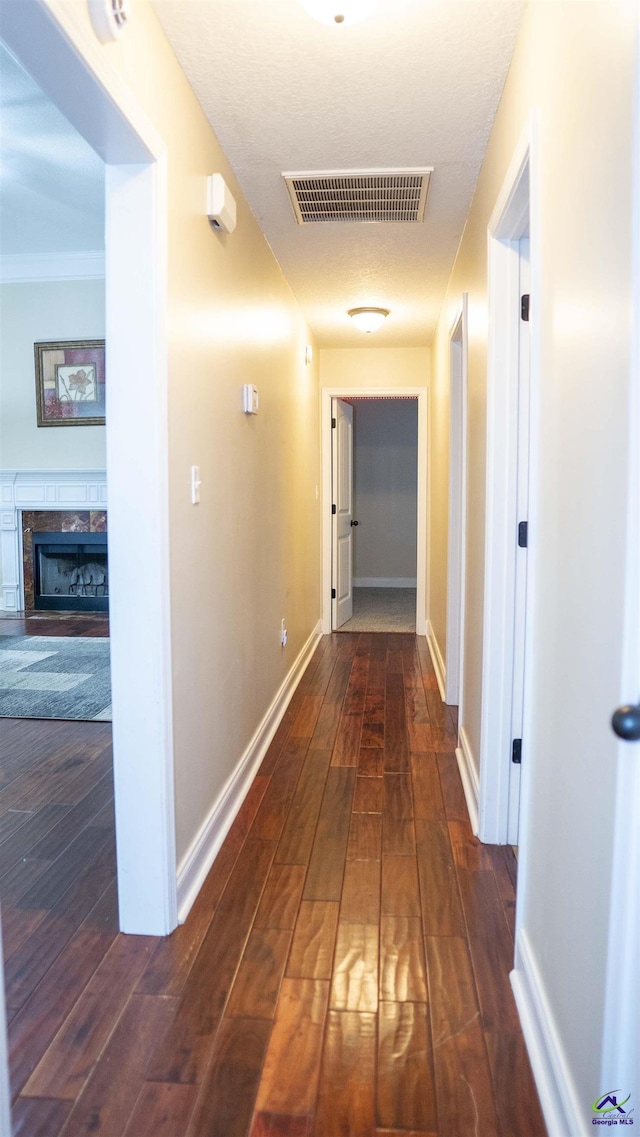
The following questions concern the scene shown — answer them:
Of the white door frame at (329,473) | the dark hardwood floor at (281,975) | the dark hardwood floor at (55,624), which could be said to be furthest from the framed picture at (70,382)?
the dark hardwood floor at (281,975)

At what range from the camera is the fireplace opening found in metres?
6.76

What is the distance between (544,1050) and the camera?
1.48 metres

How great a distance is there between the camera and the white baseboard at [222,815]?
2.14m

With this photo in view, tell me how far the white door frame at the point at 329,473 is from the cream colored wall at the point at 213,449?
6.63 feet

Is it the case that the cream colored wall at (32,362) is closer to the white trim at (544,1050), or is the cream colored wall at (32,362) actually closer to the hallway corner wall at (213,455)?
the hallway corner wall at (213,455)

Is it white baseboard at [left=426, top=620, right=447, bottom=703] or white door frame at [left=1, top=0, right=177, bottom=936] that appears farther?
white baseboard at [left=426, top=620, right=447, bottom=703]

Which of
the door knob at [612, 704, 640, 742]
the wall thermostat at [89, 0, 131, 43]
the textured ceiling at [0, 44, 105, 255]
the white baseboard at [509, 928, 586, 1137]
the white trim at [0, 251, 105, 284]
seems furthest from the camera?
the white trim at [0, 251, 105, 284]

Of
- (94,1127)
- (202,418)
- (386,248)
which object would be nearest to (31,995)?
(94,1127)

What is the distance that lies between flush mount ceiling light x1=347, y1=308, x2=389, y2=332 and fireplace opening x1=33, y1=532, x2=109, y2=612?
322cm

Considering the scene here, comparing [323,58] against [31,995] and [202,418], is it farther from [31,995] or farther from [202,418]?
[31,995]

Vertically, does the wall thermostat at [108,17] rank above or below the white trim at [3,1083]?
above

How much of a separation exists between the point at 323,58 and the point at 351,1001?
A: 242 cm

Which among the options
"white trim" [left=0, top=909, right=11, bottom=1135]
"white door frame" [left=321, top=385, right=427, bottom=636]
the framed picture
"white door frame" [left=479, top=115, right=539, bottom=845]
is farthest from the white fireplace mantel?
"white trim" [left=0, top=909, right=11, bottom=1135]

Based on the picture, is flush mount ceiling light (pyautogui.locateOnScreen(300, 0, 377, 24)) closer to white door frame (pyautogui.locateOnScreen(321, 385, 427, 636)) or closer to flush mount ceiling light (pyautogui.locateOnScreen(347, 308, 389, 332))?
flush mount ceiling light (pyautogui.locateOnScreen(347, 308, 389, 332))
